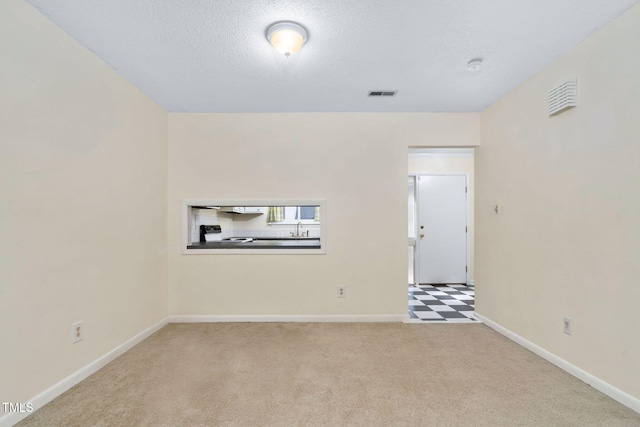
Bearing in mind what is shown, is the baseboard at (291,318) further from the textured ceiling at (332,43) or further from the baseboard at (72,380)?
the textured ceiling at (332,43)

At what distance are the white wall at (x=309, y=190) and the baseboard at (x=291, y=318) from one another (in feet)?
0.17

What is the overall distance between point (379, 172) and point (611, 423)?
251 centimetres

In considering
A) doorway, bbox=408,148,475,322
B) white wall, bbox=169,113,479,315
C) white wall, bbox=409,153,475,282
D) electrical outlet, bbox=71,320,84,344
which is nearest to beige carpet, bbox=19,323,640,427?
electrical outlet, bbox=71,320,84,344

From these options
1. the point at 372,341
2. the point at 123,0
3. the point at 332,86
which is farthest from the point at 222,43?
the point at 372,341

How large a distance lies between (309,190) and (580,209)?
2335 millimetres

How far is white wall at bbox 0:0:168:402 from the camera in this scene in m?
1.52

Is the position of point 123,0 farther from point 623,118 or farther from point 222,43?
point 623,118

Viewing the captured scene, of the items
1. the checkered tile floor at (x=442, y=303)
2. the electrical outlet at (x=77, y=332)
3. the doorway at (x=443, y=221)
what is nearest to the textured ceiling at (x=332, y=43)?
the electrical outlet at (x=77, y=332)

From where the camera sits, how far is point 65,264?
1.84 m

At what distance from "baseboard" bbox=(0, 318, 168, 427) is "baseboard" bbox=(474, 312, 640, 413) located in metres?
3.52

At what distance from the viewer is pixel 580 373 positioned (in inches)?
76.1

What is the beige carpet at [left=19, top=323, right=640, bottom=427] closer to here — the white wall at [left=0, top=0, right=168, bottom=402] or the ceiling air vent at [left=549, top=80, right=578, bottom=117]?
the white wall at [left=0, top=0, right=168, bottom=402]

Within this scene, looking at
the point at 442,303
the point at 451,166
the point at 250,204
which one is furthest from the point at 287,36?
the point at 451,166

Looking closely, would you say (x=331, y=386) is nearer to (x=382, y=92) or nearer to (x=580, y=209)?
(x=580, y=209)
